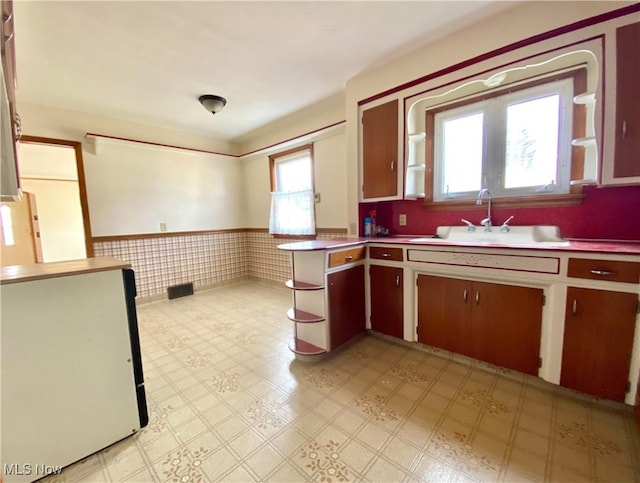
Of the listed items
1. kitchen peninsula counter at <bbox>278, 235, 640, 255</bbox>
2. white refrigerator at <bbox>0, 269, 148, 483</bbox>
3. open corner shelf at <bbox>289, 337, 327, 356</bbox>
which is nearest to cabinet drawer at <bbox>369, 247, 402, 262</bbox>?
kitchen peninsula counter at <bbox>278, 235, 640, 255</bbox>

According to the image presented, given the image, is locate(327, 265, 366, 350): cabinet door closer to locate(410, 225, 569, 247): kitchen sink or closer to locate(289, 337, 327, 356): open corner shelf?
locate(289, 337, 327, 356): open corner shelf

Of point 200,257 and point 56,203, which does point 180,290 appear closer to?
point 200,257

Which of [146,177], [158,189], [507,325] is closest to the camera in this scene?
[507,325]

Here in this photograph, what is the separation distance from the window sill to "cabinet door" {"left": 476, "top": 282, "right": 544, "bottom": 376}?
0.75 m

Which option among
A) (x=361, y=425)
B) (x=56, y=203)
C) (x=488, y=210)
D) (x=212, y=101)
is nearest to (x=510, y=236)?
(x=488, y=210)

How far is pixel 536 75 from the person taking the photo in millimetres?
1887

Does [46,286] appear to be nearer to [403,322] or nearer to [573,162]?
[403,322]

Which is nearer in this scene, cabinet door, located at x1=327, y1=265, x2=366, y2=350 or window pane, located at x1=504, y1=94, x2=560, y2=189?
window pane, located at x1=504, y1=94, x2=560, y2=189

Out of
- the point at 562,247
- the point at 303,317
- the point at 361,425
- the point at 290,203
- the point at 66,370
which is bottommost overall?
the point at 361,425

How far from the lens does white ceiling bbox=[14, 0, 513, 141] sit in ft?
5.45

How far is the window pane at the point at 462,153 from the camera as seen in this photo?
221 cm

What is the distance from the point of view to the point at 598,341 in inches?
56.1

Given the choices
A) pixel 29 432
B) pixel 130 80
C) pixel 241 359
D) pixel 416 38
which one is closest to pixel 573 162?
pixel 416 38

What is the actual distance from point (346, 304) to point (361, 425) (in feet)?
2.98
